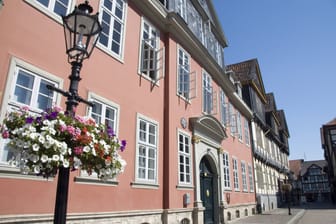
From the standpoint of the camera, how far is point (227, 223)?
1332 cm

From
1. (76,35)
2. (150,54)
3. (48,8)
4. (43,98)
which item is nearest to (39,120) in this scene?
(76,35)

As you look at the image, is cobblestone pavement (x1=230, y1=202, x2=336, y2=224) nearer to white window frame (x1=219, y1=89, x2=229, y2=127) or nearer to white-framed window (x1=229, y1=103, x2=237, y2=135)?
white-framed window (x1=229, y1=103, x2=237, y2=135)

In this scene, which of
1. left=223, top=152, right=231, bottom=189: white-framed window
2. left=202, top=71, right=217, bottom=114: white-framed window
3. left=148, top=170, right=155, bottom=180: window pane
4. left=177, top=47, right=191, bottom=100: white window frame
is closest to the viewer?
left=148, top=170, right=155, bottom=180: window pane

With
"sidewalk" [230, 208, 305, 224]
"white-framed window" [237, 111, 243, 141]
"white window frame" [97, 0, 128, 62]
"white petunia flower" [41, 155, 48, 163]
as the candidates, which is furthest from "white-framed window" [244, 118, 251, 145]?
"white petunia flower" [41, 155, 48, 163]

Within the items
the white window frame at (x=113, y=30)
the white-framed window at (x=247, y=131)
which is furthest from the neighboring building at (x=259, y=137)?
the white window frame at (x=113, y=30)

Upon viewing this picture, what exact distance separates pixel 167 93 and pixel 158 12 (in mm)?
3069

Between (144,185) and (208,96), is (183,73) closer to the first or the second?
(208,96)

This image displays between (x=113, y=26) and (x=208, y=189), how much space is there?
8615 millimetres

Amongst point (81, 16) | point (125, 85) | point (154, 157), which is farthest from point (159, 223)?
point (81, 16)

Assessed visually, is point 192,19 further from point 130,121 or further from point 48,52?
point 48,52

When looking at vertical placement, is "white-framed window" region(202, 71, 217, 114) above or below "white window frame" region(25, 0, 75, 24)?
above

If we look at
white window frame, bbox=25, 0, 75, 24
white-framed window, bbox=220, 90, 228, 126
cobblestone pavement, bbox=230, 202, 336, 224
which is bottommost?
cobblestone pavement, bbox=230, 202, 336, 224

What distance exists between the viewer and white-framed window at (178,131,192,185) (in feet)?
33.2

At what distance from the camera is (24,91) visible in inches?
204
